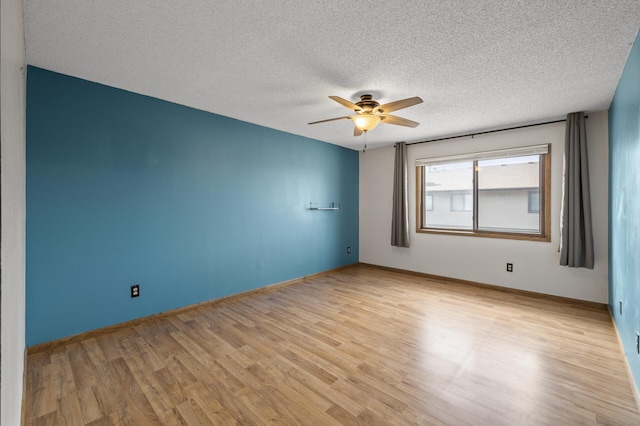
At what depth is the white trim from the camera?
3836 mm

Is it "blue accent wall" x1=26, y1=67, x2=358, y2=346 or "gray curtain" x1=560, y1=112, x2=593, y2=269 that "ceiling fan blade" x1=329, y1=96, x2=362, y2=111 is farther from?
"gray curtain" x1=560, y1=112, x2=593, y2=269

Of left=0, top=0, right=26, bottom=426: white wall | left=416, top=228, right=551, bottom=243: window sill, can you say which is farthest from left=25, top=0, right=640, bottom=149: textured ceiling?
left=416, top=228, right=551, bottom=243: window sill

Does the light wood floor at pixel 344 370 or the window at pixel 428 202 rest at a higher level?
the window at pixel 428 202

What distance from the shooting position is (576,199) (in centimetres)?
343

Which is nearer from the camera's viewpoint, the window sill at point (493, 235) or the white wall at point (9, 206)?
the white wall at point (9, 206)

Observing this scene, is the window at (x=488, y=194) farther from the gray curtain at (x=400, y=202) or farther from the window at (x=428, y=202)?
the gray curtain at (x=400, y=202)

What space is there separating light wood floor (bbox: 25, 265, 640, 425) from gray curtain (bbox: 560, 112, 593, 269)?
0.68 meters

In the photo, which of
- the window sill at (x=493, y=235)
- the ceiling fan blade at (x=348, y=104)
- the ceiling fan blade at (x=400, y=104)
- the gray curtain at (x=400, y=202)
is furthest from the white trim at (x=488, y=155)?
the ceiling fan blade at (x=348, y=104)

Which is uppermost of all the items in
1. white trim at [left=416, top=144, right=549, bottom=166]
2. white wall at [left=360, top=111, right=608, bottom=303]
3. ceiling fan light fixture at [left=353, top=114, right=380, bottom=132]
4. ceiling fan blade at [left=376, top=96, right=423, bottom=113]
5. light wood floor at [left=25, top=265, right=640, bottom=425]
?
ceiling fan blade at [left=376, top=96, right=423, bottom=113]

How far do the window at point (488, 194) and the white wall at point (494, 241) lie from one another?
0.12 metres

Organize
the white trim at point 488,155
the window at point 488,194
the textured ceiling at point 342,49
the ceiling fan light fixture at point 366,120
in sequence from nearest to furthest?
the textured ceiling at point 342,49, the ceiling fan light fixture at point 366,120, the white trim at point 488,155, the window at point 488,194

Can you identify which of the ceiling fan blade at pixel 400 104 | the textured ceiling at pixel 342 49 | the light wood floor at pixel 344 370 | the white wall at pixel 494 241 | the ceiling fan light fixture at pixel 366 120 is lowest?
the light wood floor at pixel 344 370

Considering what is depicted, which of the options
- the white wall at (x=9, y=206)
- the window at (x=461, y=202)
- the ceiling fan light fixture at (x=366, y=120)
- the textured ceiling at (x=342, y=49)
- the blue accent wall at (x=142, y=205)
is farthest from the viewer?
the window at (x=461, y=202)

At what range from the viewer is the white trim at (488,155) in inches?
151
